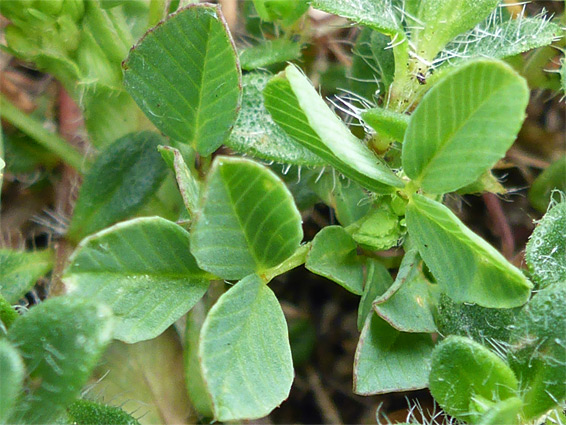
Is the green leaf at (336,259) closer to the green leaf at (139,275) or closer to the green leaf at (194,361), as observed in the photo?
the green leaf at (139,275)

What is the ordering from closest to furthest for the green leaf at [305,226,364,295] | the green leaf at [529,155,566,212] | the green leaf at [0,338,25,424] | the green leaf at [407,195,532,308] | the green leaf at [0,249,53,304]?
the green leaf at [0,338,25,424] → the green leaf at [407,195,532,308] → the green leaf at [305,226,364,295] → the green leaf at [0,249,53,304] → the green leaf at [529,155,566,212]

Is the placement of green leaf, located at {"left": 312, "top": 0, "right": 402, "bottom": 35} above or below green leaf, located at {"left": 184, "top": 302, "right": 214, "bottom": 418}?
above

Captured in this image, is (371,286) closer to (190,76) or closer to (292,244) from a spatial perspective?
(292,244)

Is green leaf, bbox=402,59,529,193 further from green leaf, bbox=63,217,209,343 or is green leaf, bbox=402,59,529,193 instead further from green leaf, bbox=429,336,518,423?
green leaf, bbox=63,217,209,343

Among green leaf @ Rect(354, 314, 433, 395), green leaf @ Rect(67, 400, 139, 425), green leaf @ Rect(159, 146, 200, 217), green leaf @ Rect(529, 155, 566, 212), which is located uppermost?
green leaf @ Rect(159, 146, 200, 217)

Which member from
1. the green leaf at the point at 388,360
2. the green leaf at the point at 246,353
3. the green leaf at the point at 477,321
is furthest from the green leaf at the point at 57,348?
the green leaf at the point at 477,321

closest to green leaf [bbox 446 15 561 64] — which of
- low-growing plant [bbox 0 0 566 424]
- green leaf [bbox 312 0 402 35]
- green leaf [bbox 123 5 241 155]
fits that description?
low-growing plant [bbox 0 0 566 424]
